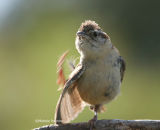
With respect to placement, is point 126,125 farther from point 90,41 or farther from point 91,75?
point 90,41

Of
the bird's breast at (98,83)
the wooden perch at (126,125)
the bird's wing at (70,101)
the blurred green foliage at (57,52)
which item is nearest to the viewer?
the bird's wing at (70,101)

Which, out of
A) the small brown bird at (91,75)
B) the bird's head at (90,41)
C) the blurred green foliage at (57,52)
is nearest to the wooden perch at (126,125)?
the small brown bird at (91,75)

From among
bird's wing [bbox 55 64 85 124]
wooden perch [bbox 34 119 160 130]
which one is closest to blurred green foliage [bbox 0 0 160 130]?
bird's wing [bbox 55 64 85 124]

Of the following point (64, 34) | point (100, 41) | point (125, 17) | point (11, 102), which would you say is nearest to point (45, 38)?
point (64, 34)

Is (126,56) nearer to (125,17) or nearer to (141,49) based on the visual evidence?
(141,49)

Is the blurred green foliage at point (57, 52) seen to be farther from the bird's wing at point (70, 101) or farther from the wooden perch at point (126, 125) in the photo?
the wooden perch at point (126, 125)
